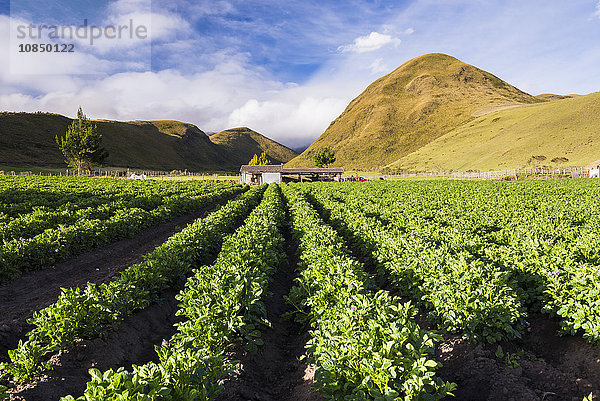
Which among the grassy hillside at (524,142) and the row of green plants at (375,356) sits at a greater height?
the grassy hillside at (524,142)

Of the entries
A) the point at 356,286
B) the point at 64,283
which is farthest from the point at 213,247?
the point at 356,286

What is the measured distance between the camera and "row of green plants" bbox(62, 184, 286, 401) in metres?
2.91

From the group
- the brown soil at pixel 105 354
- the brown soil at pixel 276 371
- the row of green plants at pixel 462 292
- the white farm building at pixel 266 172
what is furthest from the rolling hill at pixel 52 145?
the row of green plants at pixel 462 292

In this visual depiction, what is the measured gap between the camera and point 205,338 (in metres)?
4.80

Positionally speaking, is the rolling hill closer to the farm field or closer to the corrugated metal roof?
the corrugated metal roof

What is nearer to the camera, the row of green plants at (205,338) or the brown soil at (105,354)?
the row of green plants at (205,338)

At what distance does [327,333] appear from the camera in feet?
13.7

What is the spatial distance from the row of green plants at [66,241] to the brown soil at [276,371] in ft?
27.0

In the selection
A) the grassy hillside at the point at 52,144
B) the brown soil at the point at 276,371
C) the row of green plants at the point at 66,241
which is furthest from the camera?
the grassy hillside at the point at 52,144

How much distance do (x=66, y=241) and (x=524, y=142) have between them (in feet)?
375

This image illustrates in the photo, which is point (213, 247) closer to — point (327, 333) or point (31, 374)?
point (31, 374)

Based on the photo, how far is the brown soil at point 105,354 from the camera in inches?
163

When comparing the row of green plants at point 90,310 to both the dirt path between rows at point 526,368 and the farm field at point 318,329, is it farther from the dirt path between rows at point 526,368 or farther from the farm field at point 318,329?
the dirt path between rows at point 526,368

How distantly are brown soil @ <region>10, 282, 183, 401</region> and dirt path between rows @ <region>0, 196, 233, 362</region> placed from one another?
1430 mm
